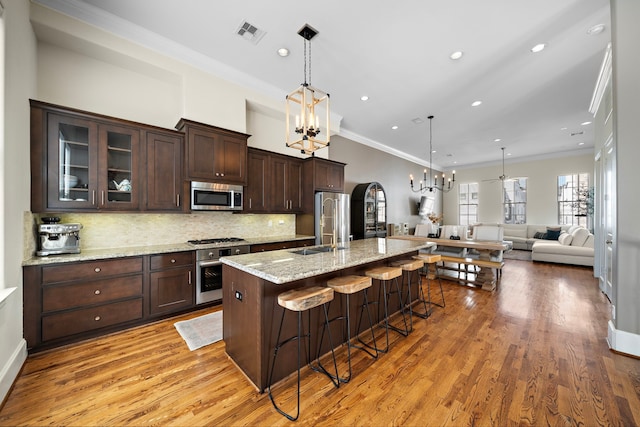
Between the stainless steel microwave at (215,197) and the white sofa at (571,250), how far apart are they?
25.1 ft

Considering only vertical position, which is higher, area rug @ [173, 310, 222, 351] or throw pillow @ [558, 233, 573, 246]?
throw pillow @ [558, 233, 573, 246]

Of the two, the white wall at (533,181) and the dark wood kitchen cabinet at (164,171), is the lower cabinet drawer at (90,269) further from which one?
the white wall at (533,181)

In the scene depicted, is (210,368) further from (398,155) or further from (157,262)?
(398,155)

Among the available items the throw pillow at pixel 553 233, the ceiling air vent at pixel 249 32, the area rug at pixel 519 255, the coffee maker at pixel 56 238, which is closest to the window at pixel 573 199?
the throw pillow at pixel 553 233

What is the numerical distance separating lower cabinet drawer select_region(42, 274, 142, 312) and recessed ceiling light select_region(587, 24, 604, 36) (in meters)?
5.82

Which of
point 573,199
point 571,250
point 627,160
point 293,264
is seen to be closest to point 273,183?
point 293,264

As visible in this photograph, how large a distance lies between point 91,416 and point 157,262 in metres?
1.52

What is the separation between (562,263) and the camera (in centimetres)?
611

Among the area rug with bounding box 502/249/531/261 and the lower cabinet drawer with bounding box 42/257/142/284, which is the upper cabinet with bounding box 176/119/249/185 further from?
the area rug with bounding box 502/249/531/261

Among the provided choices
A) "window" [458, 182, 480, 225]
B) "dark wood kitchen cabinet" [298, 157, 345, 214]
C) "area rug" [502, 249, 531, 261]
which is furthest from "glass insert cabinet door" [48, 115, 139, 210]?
"window" [458, 182, 480, 225]

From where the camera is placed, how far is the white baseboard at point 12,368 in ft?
5.56

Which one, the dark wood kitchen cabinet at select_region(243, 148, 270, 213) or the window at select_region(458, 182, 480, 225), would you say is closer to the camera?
the dark wood kitchen cabinet at select_region(243, 148, 270, 213)

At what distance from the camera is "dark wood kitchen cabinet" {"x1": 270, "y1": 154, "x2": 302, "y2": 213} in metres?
4.20

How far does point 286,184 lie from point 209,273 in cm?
197
